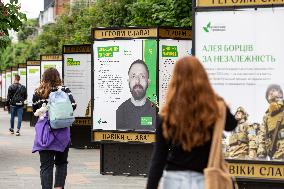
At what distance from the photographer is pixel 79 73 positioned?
56.6 feet

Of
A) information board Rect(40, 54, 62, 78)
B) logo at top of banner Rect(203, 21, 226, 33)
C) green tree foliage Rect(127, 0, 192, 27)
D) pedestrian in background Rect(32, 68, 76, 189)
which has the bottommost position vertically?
pedestrian in background Rect(32, 68, 76, 189)

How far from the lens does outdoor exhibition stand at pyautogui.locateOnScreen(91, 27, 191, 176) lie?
12.2m

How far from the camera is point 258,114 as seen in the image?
761cm

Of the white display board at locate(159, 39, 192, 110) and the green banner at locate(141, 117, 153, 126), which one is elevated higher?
the white display board at locate(159, 39, 192, 110)

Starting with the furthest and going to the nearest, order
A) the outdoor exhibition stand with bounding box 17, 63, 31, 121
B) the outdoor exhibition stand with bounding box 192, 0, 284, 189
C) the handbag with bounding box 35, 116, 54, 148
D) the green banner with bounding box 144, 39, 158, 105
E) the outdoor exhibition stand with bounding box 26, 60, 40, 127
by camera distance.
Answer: the outdoor exhibition stand with bounding box 17, 63, 31, 121 → the outdoor exhibition stand with bounding box 26, 60, 40, 127 → the green banner with bounding box 144, 39, 158, 105 → the handbag with bounding box 35, 116, 54, 148 → the outdoor exhibition stand with bounding box 192, 0, 284, 189

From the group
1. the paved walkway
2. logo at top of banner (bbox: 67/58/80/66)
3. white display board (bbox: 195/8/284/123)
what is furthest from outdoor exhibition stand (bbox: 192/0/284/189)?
logo at top of banner (bbox: 67/58/80/66)

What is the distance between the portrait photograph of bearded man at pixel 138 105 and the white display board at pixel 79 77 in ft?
15.5

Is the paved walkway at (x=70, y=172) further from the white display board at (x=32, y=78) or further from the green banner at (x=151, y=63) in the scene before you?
the white display board at (x=32, y=78)

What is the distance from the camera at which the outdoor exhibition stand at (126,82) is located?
39.9 feet

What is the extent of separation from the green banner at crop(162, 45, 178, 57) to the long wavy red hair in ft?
23.9

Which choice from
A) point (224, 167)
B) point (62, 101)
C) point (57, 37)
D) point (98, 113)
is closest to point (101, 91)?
point (98, 113)

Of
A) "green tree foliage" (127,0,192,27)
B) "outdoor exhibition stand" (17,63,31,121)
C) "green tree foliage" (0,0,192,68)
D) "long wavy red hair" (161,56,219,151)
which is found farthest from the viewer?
"outdoor exhibition stand" (17,63,31,121)

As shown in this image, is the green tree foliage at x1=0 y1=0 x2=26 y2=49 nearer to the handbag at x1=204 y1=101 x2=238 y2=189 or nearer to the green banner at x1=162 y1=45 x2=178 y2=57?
the green banner at x1=162 y1=45 x2=178 y2=57

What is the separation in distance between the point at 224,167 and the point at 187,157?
27 centimetres
